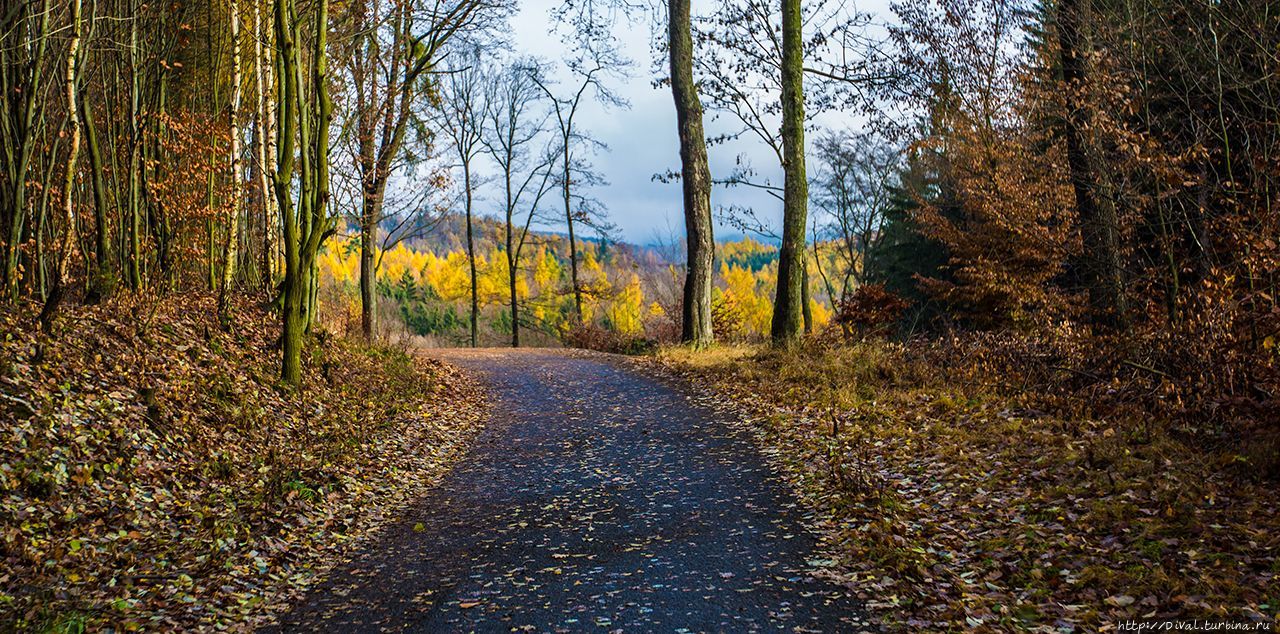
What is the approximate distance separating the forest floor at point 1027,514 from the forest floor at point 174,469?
4.00 meters

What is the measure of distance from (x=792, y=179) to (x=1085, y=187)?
4.89 metres

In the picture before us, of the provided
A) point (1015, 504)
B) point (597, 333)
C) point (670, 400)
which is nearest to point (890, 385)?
point (670, 400)

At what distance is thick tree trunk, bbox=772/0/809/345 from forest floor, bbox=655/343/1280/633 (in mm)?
5039

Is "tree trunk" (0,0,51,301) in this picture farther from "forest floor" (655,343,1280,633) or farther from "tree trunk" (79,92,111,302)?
"forest floor" (655,343,1280,633)

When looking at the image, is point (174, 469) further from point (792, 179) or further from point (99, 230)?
point (792, 179)

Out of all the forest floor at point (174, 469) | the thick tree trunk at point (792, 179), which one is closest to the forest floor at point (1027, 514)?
the forest floor at point (174, 469)

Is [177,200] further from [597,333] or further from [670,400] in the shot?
[597,333]

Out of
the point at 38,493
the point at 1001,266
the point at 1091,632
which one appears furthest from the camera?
the point at 1001,266

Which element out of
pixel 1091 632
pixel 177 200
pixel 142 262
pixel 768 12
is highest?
pixel 768 12

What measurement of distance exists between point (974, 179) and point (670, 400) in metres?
7.78

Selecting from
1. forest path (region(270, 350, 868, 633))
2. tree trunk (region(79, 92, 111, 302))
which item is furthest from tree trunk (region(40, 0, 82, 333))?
forest path (region(270, 350, 868, 633))

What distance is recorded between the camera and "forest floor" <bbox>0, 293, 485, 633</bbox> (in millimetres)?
4871

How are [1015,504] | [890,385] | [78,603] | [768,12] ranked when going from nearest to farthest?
[78,603], [1015,504], [890,385], [768,12]

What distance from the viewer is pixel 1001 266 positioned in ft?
53.5
